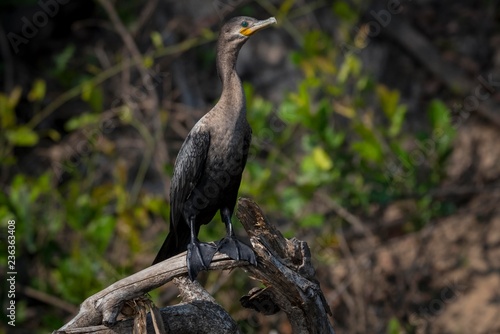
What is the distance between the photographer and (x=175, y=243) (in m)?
3.70

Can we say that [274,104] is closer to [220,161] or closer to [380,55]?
[380,55]

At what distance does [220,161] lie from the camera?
3436 mm

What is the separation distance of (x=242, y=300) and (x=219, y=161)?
575 millimetres

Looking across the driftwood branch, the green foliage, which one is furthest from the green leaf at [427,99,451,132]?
the driftwood branch

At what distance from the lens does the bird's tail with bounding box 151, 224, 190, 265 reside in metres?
3.65

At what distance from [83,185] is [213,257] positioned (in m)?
3.14

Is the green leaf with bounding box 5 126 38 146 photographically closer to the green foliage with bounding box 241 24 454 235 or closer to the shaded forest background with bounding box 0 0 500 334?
the shaded forest background with bounding box 0 0 500 334

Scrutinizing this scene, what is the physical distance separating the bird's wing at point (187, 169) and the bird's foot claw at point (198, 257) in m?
0.25

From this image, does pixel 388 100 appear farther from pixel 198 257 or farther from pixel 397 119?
pixel 198 257

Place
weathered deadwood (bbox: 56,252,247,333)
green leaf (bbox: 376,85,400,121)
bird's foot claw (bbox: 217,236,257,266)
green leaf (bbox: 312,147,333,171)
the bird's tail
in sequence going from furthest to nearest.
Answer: green leaf (bbox: 376,85,400,121)
green leaf (bbox: 312,147,333,171)
the bird's tail
bird's foot claw (bbox: 217,236,257,266)
weathered deadwood (bbox: 56,252,247,333)

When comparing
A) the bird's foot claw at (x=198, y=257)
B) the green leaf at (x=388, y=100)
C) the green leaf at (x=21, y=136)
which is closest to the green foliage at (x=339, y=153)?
the green leaf at (x=388, y=100)

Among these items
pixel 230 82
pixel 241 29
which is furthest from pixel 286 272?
pixel 241 29

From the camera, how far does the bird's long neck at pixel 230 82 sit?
11.1 ft

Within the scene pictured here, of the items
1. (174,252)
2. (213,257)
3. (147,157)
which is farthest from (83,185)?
(213,257)
